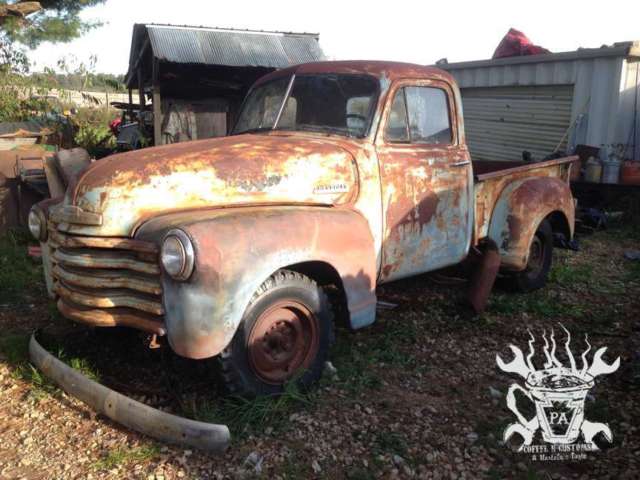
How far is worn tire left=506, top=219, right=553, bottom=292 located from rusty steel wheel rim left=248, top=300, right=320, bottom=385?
8.60 feet

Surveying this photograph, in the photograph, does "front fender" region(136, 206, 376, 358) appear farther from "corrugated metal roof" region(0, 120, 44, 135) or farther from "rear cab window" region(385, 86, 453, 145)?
"corrugated metal roof" region(0, 120, 44, 135)

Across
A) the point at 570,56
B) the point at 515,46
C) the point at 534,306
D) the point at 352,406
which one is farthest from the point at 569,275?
the point at 515,46

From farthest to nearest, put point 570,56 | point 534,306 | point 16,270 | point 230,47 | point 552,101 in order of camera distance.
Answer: point 230,47
point 552,101
point 570,56
point 16,270
point 534,306

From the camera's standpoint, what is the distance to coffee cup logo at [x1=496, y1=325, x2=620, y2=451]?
300cm

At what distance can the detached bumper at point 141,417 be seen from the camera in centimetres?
265

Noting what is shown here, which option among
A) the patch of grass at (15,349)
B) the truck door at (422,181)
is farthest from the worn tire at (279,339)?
the patch of grass at (15,349)

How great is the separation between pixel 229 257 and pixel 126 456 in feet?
3.57

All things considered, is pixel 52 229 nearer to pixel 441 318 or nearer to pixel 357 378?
pixel 357 378

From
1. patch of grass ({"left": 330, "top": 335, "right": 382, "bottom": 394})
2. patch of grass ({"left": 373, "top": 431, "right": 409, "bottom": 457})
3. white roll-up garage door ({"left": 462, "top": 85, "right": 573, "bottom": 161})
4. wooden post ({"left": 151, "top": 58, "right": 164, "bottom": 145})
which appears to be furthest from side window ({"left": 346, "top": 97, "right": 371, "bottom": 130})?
wooden post ({"left": 151, "top": 58, "right": 164, "bottom": 145})

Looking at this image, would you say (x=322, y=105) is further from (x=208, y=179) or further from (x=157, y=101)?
(x=157, y=101)

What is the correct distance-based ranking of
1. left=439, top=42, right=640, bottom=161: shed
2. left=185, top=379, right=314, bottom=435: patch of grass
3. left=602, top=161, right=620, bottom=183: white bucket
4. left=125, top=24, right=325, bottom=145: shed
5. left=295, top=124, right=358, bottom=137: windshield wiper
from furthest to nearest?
1. left=125, top=24, right=325, bottom=145: shed
2. left=439, top=42, right=640, bottom=161: shed
3. left=602, top=161, right=620, bottom=183: white bucket
4. left=295, top=124, right=358, bottom=137: windshield wiper
5. left=185, top=379, right=314, bottom=435: patch of grass

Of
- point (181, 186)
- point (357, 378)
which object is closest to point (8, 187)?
point (181, 186)

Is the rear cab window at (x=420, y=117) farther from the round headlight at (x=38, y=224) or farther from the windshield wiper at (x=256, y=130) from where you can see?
the round headlight at (x=38, y=224)

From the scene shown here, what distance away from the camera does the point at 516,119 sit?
10.1m
